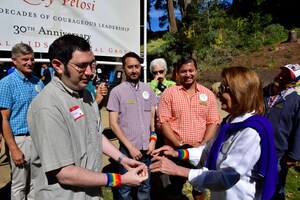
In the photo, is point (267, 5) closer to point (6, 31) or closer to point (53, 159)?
point (6, 31)

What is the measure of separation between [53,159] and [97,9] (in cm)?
360

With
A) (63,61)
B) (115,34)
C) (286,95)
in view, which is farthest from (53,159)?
(115,34)

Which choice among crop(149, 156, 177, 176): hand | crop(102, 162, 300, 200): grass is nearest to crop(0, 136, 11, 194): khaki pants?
crop(102, 162, 300, 200): grass

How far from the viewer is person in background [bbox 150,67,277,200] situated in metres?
1.88

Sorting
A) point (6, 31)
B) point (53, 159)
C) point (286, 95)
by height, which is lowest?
point (53, 159)

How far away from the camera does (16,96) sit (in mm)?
3090

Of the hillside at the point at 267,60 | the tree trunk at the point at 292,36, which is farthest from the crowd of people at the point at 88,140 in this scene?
the tree trunk at the point at 292,36

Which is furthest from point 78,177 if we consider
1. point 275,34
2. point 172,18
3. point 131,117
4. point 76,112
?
point 275,34

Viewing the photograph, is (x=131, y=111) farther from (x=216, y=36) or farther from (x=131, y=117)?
(x=216, y=36)

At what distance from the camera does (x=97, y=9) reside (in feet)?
15.5

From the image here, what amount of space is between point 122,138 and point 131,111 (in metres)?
0.34

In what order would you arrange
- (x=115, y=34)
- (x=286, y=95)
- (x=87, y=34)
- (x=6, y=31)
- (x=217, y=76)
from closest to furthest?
1. (x=286, y=95)
2. (x=6, y=31)
3. (x=87, y=34)
4. (x=115, y=34)
5. (x=217, y=76)

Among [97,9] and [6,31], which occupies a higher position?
[97,9]

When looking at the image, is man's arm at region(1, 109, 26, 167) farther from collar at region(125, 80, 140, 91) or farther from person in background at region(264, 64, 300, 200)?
person in background at region(264, 64, 300, 200)
